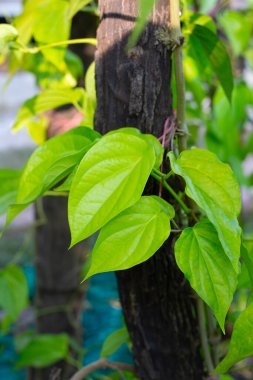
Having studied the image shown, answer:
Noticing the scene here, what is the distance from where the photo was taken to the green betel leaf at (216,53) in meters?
0.62

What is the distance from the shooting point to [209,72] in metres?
0.84

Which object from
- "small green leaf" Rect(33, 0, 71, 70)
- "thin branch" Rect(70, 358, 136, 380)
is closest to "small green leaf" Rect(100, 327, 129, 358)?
"thin branch" Rect(70, 358, 136, 380)

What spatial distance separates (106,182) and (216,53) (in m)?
0.27

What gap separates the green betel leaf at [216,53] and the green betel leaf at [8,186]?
0.84 feet

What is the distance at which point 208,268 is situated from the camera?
1.53 feet

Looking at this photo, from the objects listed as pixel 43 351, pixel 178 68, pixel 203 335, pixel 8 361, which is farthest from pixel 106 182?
pixel 8 361

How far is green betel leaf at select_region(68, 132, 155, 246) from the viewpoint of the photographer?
1.42ft

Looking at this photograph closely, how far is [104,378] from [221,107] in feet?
1.77

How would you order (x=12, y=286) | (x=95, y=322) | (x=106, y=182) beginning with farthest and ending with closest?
(x=95, y=322)
(x=12, y=286)
(x=106, y=182)

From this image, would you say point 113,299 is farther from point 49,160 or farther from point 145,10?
point 145,10

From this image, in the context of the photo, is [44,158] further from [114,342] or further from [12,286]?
[12,286]

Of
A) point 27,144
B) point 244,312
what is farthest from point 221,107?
point 27,144

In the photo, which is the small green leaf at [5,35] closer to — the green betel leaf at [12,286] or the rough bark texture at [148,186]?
the rough bark texture at [148,186]

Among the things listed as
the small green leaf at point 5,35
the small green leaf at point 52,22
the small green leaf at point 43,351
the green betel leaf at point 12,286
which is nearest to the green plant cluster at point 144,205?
the small green leaf at point 5,35
